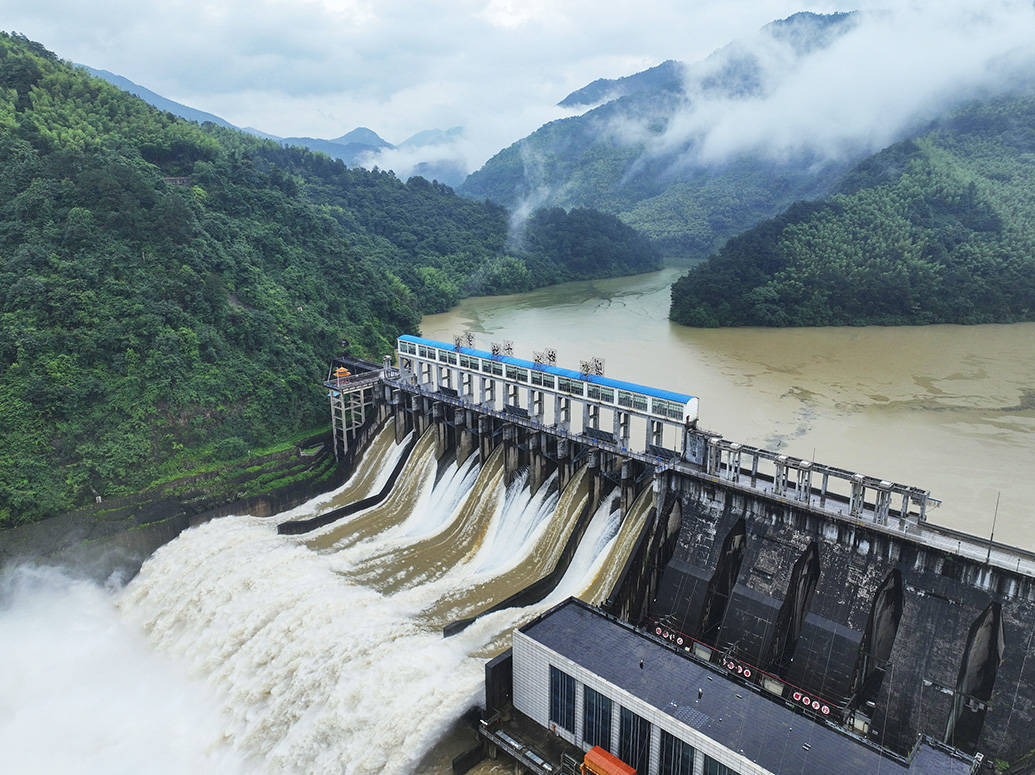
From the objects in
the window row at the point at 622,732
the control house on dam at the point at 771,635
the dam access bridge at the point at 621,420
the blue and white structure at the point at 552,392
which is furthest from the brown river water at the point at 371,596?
the blue and white structure at the point at 552,392

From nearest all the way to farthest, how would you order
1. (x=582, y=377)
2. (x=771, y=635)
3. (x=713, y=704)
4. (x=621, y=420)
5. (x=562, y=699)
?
(x=713, y=704), (x=562, y=699), (x=771, y=635), (x=621, y=420), (x=582, y=377)

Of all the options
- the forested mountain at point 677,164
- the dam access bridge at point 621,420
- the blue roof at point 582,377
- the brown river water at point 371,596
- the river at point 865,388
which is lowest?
the brown river water at point 371,596

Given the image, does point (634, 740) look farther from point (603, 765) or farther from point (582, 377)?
point (582, 377)

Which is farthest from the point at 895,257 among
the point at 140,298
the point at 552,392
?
the point at 140,298

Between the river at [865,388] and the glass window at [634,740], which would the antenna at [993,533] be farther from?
the glass window at [634,740]

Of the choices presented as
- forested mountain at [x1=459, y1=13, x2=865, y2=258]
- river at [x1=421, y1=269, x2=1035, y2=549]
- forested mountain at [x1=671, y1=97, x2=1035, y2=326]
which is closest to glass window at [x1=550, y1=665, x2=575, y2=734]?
river at [x1=421, y1=269, x2=1035, y2=549]

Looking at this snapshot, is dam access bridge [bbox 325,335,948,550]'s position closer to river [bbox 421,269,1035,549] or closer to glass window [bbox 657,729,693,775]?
river [bbox 421,269,1035,549]
